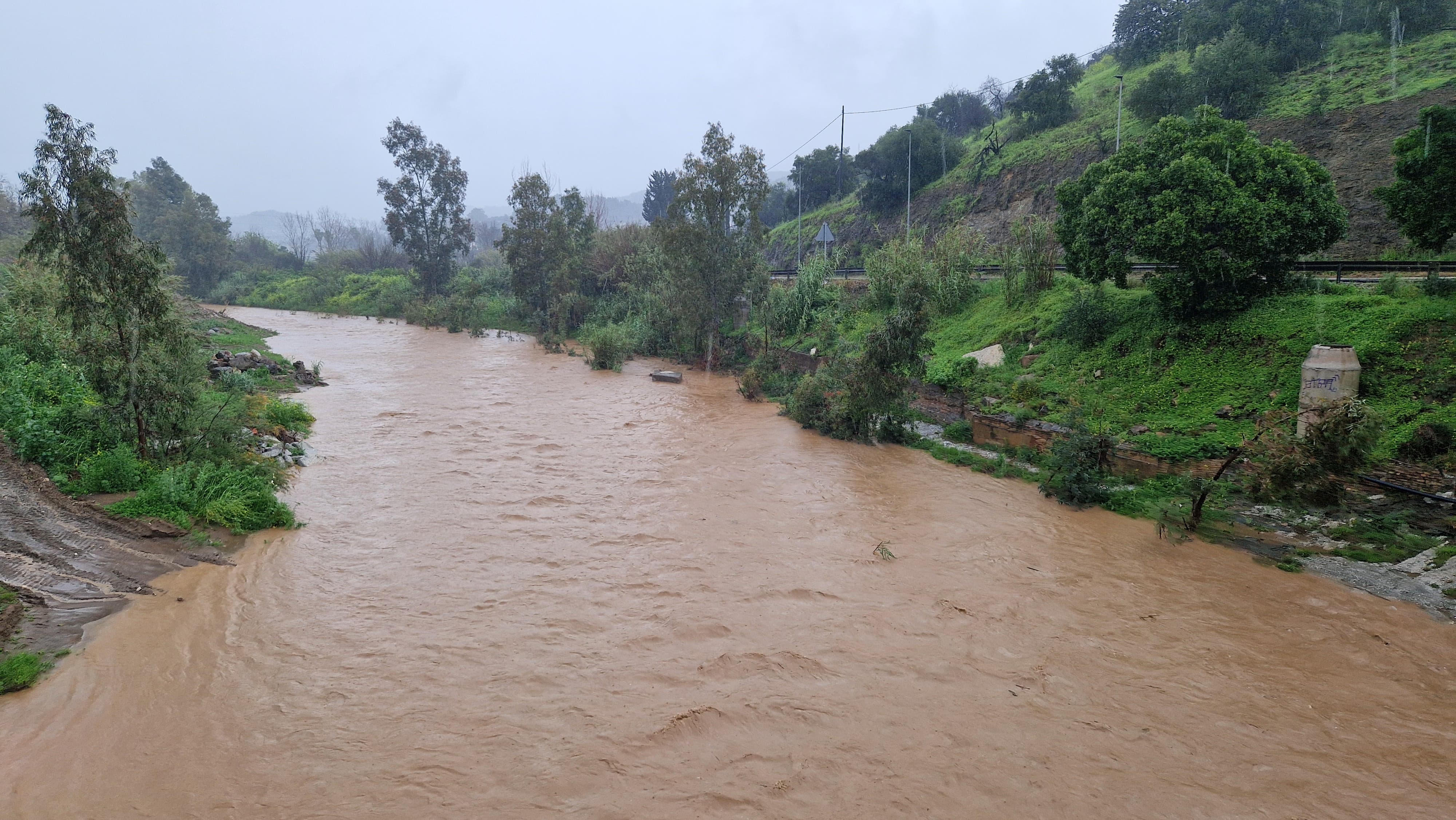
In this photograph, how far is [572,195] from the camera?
3428 centimetres

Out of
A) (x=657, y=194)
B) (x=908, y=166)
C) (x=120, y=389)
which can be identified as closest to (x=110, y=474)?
(x=120, y=389)

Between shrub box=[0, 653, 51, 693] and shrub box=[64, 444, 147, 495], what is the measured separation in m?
4.01

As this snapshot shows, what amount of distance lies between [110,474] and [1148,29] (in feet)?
147

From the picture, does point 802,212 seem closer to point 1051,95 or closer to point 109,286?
point 1051,95

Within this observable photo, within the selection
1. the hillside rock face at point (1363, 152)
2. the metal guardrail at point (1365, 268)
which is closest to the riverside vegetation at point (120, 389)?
the metal guardrail at point (1365, 268)

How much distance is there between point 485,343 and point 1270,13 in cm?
3502

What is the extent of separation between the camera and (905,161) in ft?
131

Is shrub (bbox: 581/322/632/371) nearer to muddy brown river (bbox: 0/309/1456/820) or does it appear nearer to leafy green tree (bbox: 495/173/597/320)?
leafy green tree (bbox: 495/173/597/320)

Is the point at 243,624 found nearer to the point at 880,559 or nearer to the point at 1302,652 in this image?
the point at 880,559

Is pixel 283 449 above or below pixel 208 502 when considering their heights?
above

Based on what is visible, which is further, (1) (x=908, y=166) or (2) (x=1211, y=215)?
(1) (x=908, y=166)

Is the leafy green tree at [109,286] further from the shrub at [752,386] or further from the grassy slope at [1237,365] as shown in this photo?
the grassy slope at [1237,365]

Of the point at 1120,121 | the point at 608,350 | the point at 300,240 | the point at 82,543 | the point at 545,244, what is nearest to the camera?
the point at 82,543

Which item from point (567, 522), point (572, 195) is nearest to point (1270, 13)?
point (572, 195)
